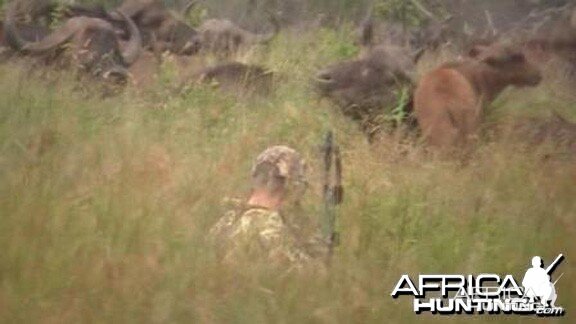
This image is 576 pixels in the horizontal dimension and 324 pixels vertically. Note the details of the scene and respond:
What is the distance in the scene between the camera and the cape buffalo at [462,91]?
256 inches

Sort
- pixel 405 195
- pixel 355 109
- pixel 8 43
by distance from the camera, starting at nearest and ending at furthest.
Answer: pixel 405 195, pixel 355 109, pixel 8 43

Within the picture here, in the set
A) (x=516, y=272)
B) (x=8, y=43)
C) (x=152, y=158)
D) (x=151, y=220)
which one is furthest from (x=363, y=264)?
(x=8, y=43)

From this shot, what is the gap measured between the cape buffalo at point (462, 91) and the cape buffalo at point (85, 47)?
2.59 metres

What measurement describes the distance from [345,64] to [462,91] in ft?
5.13

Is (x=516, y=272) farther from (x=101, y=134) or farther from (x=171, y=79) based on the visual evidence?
(x=171, y=79)

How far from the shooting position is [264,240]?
440 centimetres

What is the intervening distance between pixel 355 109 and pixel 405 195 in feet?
8.33

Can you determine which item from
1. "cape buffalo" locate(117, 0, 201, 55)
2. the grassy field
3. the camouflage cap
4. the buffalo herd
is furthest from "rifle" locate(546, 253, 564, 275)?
"cape buffalo" locate(117, 0, 201, 55)

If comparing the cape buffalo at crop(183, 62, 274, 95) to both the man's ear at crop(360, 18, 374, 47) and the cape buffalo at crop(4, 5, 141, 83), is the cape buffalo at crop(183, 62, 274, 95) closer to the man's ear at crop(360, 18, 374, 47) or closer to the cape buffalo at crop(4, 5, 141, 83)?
the cape buffalo at crop(4, 5, 141, 83)

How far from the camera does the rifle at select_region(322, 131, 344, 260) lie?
4.58 m

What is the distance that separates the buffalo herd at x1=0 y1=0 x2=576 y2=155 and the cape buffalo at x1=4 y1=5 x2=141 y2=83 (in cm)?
1

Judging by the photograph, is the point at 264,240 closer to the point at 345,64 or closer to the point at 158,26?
the point at 345,64

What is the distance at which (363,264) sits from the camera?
4359 millimetres

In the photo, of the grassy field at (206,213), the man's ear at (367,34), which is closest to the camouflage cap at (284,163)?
the grassy field at (206,213)
